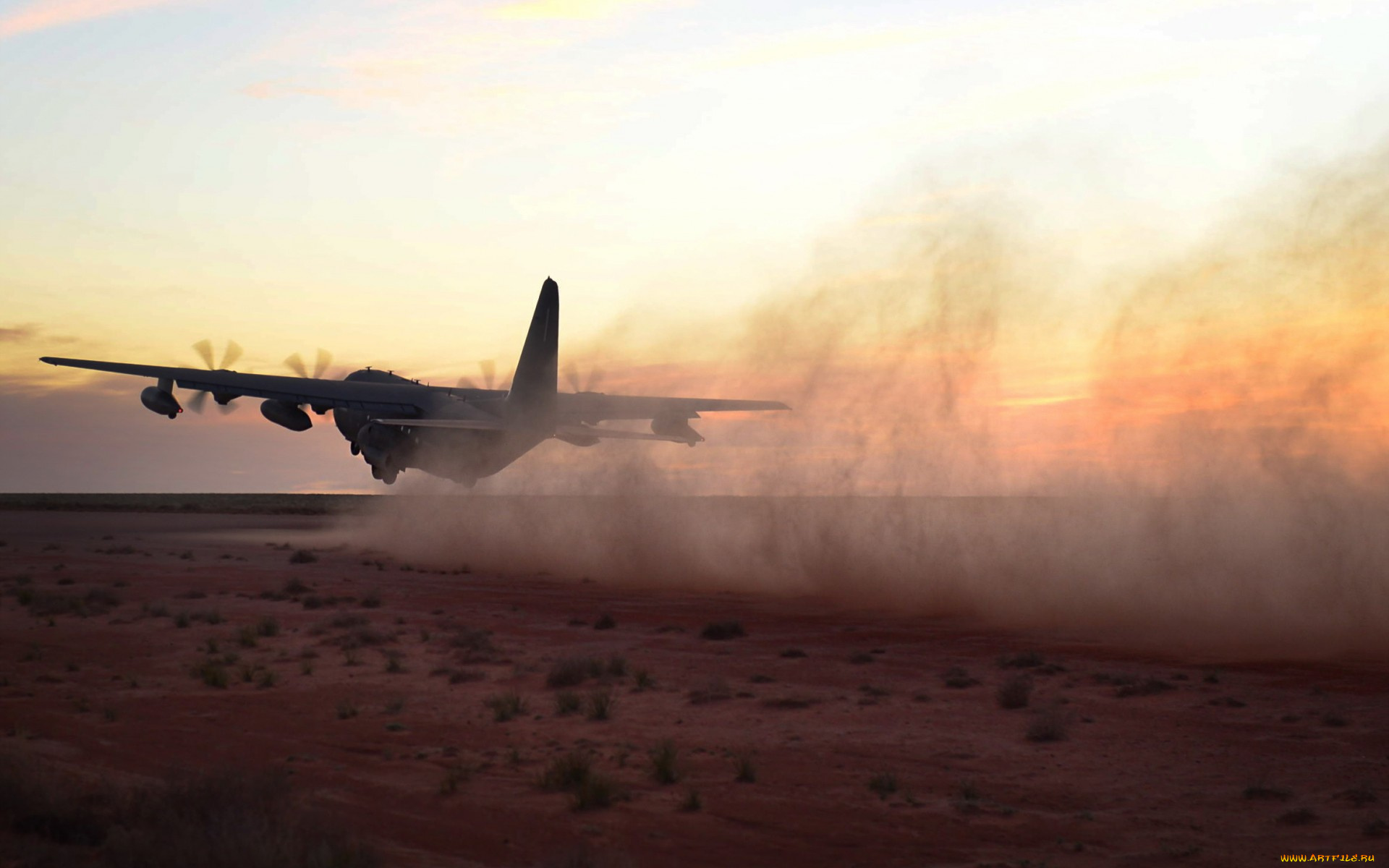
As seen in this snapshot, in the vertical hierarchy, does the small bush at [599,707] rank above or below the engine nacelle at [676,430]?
below

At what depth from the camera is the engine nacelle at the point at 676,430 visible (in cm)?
5312

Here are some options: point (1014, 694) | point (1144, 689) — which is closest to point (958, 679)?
point (1014, 694)

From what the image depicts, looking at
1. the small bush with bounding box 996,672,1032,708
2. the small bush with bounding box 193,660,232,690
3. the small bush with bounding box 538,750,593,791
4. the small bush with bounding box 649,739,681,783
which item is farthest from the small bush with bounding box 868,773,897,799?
the small bush with bounding box 193,660,232,690

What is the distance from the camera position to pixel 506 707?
21.6 metres

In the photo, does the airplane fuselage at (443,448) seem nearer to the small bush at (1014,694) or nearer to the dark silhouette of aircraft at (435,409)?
the dark silhouette of aircraft at (435,409)

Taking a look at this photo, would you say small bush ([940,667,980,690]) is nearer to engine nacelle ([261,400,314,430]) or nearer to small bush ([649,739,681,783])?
small bush ([649,739,681,783])

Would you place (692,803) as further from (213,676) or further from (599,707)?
(213,676)

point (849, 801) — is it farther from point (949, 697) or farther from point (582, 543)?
point (582, 543)

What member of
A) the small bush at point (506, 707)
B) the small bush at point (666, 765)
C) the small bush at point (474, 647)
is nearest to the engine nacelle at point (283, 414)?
the small bush at point (474, 647)

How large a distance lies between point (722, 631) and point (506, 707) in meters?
13.4

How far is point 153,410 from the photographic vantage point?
4800 centimetres

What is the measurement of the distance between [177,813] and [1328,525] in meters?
46.1

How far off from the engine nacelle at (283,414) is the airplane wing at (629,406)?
517 inches

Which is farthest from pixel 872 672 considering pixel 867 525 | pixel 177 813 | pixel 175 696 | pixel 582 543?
pixel 582 543
